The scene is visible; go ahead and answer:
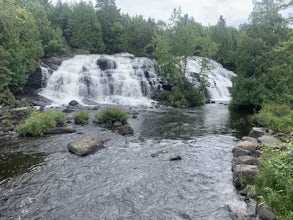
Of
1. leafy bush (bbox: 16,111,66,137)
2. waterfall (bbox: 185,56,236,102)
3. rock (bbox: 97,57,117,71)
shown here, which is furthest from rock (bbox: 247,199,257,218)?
rock (bbox: 97,57,117,71)

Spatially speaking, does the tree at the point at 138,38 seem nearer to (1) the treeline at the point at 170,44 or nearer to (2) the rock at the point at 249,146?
(1) the treeline at the point at 170,44

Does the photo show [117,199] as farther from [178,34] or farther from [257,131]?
[178,34]

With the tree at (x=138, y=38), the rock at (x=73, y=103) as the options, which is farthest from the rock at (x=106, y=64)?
the tree at (x=138, y=38)

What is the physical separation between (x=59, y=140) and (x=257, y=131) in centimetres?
1286

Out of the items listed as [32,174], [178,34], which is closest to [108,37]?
[178,34]

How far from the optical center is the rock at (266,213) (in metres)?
7.78

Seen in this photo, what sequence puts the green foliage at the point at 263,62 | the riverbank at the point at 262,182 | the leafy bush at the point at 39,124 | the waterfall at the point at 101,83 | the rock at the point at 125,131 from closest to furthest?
the riverbank at the point at 262,182 < the leafy bush at the point at 39,124 < the rock at the point at 125,131 < the green foliage at the point at 263,62 < the waterfall at the point at 101,83

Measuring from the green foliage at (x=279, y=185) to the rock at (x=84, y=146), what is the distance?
887 cm

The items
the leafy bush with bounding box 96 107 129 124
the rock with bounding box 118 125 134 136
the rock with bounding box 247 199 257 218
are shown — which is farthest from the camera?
the leafy bush with bounding box 96 107 129 124

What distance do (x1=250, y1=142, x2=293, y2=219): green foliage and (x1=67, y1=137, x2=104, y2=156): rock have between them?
349 inches

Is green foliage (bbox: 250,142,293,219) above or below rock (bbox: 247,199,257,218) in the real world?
above

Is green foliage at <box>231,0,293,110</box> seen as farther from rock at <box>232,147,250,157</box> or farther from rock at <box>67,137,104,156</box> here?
rock at <box>67,137,104,156</box>

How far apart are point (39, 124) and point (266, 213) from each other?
15.5m

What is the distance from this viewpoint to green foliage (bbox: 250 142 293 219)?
7.87 metres
